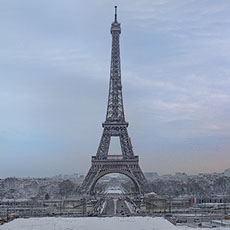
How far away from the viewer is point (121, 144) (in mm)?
67125

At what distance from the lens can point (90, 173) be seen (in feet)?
213

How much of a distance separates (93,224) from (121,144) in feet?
109

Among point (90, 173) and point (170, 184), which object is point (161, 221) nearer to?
point (90, 173)

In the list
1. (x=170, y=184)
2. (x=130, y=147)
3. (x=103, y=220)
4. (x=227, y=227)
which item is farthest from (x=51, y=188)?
(x=227, y=227)

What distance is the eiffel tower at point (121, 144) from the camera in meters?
65.0

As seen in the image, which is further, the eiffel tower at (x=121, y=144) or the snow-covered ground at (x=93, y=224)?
the eiffel tower at (x=121, y=144)

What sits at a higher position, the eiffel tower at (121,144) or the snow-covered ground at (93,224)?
the eiffel tower at (121,144)

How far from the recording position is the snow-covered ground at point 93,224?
3216 cm

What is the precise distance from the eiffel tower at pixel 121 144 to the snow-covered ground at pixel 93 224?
2666 cm

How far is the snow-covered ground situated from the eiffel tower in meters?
26.7

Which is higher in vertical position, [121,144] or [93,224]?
[121,144]

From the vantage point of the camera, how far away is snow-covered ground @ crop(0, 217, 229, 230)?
105 feet

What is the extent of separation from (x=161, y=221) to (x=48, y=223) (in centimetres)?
985

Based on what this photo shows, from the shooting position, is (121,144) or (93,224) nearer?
(93,224)
